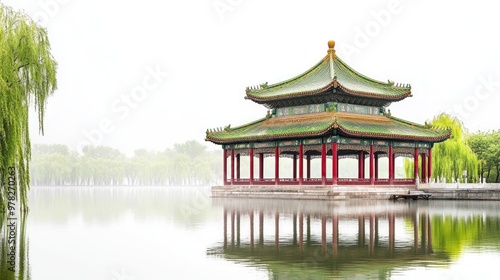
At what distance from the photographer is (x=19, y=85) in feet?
92.2

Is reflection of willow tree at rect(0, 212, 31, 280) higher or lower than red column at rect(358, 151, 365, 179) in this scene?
lower

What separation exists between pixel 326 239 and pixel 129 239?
19.5 ft

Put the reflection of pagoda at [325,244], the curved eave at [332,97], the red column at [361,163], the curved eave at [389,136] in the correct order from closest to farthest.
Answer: the reflection of pagoda at [325,244] < the curved eave at [389,136] < the curved eave at [332,97] < the red column at [361,163]

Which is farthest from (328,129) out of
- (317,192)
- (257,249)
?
(257,249)

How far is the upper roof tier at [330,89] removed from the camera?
184 ft

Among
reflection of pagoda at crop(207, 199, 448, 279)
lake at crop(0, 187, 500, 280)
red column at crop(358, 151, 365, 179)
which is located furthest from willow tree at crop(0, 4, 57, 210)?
red column at crop(358, 151, 365, 179)

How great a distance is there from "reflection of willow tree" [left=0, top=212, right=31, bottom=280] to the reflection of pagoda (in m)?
4.63

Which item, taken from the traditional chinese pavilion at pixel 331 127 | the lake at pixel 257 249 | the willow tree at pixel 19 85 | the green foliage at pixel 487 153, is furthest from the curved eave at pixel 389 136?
the willow tree at pixel 19 85

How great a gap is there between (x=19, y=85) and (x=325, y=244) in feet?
49.5

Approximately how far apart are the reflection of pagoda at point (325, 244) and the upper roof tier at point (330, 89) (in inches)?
1069

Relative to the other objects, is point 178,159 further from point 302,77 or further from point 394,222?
point 394,222

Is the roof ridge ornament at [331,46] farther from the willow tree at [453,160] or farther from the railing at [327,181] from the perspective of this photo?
the willow tree at [453,160]

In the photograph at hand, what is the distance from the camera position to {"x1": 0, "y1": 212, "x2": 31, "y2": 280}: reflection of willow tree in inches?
550

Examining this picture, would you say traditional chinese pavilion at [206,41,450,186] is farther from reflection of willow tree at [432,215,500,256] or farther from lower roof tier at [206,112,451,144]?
reflection of willow tree at [432,215,500,256]
